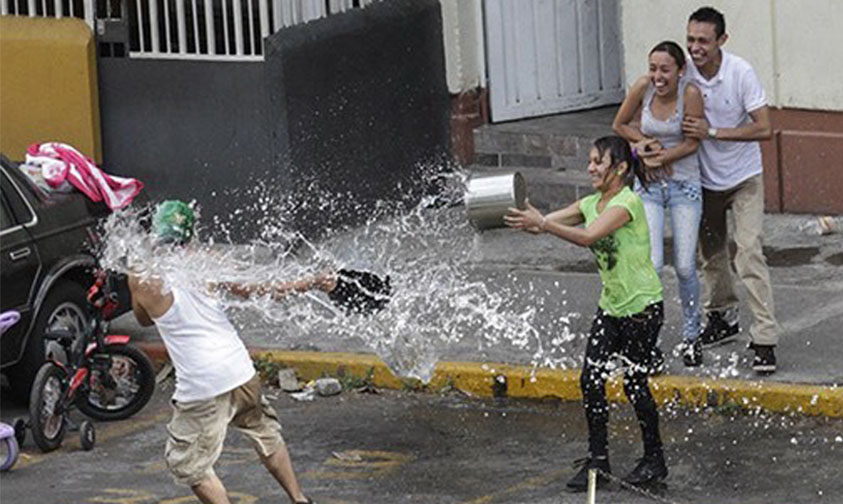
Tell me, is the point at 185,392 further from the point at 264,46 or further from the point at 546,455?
the point at 264,46

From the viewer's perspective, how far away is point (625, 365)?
9.45 meters

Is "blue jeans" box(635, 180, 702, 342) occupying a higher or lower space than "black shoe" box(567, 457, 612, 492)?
higher

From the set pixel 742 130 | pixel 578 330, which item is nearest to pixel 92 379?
pixel 578 330

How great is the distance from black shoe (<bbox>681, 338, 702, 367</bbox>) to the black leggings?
168cm

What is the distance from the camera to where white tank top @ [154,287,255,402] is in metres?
8.81

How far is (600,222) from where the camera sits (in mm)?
9297

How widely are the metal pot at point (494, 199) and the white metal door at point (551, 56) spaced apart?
6.55 meters

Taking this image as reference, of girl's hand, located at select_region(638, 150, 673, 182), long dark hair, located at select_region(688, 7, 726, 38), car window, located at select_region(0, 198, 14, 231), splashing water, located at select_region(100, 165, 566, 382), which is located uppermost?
long dark hair, located at select_region(688, 7, 726, 38)

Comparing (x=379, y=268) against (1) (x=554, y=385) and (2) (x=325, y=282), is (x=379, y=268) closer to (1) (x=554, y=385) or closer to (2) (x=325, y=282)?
(1) (x=554, y=385)

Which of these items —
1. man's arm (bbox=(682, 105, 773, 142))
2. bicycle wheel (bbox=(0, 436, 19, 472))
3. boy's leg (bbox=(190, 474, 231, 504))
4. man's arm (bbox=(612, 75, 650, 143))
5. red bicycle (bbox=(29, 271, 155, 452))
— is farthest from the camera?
man's arm (bbox=(612, 75, 650, 143))

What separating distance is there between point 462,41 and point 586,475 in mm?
6852

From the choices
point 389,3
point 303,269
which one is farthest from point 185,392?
point 389,3

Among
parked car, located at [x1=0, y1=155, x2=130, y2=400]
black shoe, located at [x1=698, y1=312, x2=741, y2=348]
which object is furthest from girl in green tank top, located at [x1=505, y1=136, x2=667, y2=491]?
parked car, located at [x1=0, y1=155, x2=130, y2=400]

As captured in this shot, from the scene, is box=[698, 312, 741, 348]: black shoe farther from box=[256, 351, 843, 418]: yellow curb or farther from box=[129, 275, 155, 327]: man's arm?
box=[129, 275, 155, 327]: man's arm
